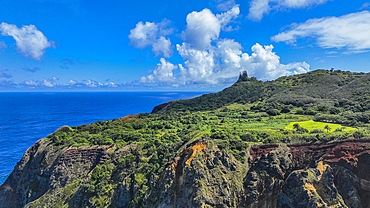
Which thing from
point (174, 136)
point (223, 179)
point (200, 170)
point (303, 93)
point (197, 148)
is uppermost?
point (303, 93)

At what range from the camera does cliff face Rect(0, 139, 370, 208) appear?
697 inches

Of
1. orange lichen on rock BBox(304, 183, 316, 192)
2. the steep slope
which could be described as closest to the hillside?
orange lichen on rock BBox(304, 183, 316, 192)

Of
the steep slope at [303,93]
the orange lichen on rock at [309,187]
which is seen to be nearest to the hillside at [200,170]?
the orange lichen on rock at [309,187]

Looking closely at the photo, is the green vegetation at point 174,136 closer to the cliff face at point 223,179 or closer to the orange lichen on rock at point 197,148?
the cliff face at point 223,179

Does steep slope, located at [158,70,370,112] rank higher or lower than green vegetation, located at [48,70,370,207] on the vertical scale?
higher

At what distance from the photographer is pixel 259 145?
2342 centimetres

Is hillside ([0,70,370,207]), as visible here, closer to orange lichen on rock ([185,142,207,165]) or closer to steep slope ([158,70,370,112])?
orange lichen on rock ([185,142,207,165])

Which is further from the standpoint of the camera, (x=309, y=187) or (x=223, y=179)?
(x=223, y=179)

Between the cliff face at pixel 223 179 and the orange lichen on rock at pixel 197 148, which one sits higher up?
the orange lichen on rock at pixel 197 148

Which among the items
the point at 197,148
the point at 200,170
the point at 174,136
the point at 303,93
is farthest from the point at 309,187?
the point at 303,93

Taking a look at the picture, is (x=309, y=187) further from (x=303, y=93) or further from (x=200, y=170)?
(x=303, y=93)

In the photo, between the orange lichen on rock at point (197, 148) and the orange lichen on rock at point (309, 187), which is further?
the orange lichen on rock at point (197, 148)

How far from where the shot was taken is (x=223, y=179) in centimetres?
2062

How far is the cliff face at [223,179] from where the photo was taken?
1770cm
